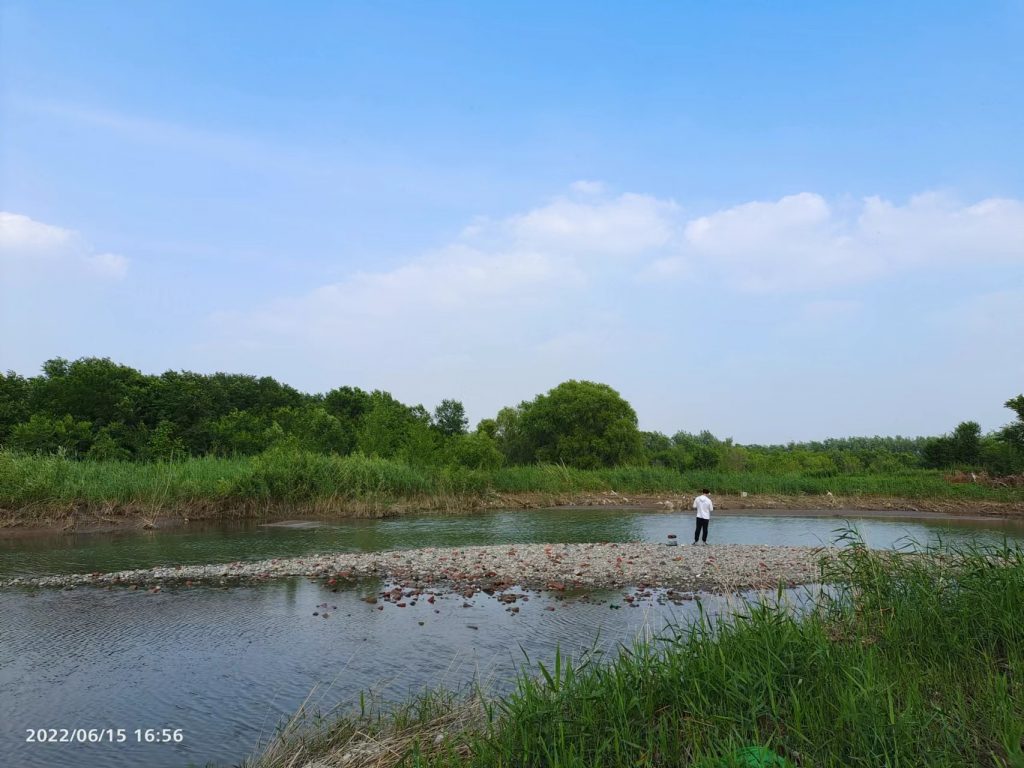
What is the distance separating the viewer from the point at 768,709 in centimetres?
533

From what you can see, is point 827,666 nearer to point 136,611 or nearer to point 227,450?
point 136,611

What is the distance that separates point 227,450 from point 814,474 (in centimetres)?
4841

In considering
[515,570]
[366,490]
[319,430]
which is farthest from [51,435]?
[515,570]

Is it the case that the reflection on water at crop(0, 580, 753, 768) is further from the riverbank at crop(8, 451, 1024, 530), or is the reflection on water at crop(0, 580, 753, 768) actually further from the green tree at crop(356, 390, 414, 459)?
the green tree at crop(356, 390, 414, 459)

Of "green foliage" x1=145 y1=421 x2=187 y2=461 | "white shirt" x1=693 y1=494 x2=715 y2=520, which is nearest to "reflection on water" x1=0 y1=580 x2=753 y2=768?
"white shirt" x1=693 y1=494 x2=715 y2=520

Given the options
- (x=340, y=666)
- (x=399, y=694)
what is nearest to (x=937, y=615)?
(x=399, y=694)

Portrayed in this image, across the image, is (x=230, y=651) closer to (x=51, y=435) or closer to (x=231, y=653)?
(x=231, y=653)

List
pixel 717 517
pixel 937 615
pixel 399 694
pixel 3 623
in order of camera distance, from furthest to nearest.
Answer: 1. pixel 717 517
2. pixel 3 623
3. pixel 399 694
4. pixel 937 615

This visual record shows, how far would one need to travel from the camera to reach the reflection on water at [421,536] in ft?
68.1

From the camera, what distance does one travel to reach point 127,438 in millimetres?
49594

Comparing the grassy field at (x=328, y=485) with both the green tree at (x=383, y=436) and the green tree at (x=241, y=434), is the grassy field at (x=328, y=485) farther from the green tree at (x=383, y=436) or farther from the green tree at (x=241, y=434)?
the green tree at (x=241, y=434)

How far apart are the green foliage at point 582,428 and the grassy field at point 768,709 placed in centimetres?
5624

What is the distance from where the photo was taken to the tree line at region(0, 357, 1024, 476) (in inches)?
1767

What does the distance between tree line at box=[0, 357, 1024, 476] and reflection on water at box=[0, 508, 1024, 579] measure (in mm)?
9534
